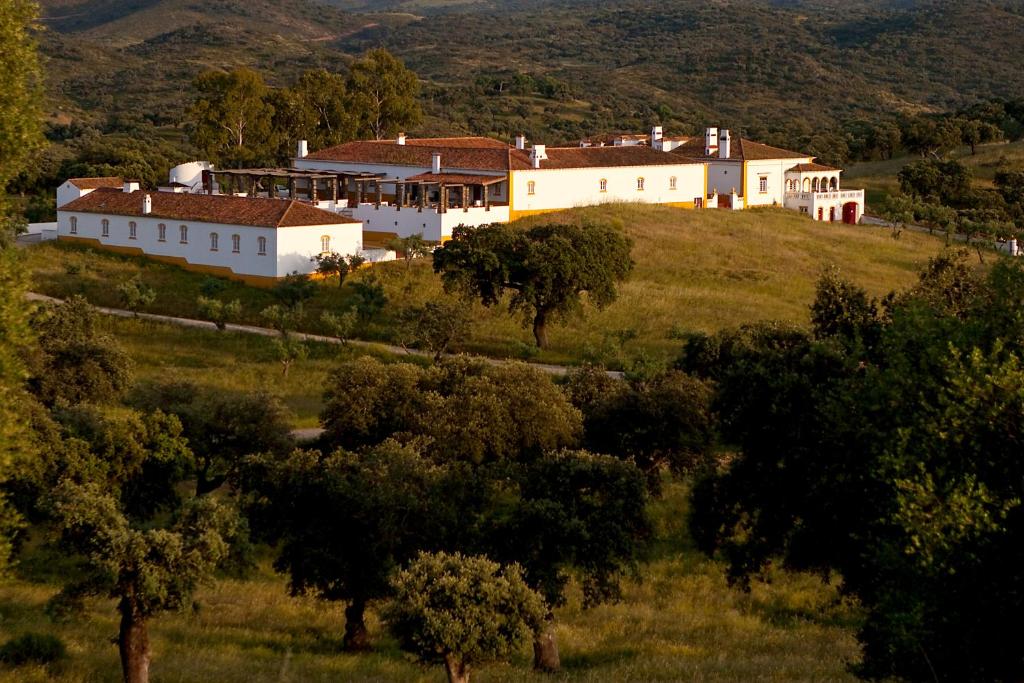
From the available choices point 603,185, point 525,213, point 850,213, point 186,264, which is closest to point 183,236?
point 186,264

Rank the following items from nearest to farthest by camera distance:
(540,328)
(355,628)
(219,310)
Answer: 1. (355,628)
2. (540,328)
3. (219,310)

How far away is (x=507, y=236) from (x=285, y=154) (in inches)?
1364

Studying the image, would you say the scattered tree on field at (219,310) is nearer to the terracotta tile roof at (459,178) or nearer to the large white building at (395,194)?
the large white building at (395,194)

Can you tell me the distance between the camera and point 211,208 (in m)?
51.5

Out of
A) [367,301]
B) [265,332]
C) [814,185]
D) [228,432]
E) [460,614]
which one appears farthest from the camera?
[814,185]

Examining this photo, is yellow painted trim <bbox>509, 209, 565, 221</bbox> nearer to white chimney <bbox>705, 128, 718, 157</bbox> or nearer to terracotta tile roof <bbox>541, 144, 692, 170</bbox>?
terracotta tile roof <bbox>541, 144, 692, 170</bbox>

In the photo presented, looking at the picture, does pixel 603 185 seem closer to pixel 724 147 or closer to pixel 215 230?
pixel 724 147

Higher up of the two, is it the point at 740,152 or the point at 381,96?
the point at 381,96

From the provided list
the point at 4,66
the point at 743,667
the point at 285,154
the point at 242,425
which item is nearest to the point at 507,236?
the point at 242,425

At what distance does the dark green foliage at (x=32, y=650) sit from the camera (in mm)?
19156

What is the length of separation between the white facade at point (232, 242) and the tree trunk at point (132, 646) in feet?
99.7

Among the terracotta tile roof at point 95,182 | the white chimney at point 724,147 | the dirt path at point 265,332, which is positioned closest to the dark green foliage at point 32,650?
the dirt path at point 265,332

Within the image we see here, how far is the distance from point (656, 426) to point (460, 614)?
1091 centimetres

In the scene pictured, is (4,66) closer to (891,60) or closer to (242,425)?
(242,425)
